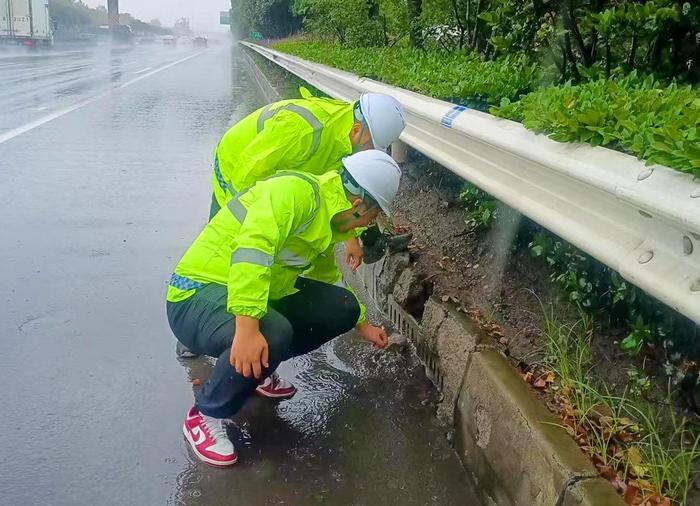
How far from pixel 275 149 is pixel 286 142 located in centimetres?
8

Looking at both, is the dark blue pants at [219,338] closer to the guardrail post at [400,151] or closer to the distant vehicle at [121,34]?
the guardrail post at [400,151]

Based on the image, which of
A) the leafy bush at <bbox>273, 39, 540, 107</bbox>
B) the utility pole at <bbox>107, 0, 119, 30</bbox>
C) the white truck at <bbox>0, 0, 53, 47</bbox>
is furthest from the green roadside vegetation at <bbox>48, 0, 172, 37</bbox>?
the leafy bush at <bbox>273, 39, 540, 107</bbox>

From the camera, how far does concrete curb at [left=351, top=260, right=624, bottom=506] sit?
2.15 metres

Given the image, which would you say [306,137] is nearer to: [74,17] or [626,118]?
[626,118]

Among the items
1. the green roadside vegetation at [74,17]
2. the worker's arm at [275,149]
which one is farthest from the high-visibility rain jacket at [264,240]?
the green roadside vegetation at [74,17]

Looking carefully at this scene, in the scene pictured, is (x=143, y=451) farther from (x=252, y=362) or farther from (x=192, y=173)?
(x=192, y=173)

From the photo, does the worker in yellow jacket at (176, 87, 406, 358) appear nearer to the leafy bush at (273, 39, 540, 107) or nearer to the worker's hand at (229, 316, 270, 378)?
the leafy bush at (273, 39, 540, 107)

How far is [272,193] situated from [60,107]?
11.9 m

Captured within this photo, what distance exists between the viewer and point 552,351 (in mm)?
2844

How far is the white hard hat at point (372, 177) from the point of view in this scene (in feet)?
9.67

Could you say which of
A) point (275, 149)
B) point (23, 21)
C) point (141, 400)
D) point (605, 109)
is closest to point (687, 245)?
point (605, 109)

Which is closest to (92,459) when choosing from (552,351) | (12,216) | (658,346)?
(552,351)

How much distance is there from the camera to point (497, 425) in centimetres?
259

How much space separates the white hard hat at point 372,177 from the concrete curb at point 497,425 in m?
0.68
